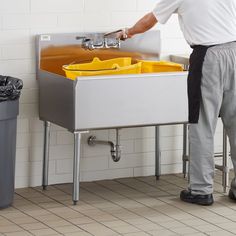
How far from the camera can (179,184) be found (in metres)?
6.27

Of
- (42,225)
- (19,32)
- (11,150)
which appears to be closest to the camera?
(42,225)

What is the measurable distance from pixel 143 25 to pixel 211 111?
2.39 ft

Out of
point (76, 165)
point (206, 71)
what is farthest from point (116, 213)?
point (206, 71)

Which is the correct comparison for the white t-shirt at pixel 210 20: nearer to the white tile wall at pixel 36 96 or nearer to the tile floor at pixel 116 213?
the white tile wall at pixel 36 96

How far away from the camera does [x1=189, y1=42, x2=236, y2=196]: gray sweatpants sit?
5.41 meters

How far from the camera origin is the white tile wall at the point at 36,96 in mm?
5898

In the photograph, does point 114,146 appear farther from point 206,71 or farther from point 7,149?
point 206,71

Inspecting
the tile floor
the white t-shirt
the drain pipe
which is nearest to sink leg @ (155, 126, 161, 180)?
the tile floor

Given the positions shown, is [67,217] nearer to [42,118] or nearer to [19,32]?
[42,118]

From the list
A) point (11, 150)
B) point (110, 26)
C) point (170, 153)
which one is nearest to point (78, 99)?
point (11, 150)

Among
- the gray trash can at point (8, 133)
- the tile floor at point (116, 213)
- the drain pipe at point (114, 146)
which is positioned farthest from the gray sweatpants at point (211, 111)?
the gray trash can at point (8, 133)

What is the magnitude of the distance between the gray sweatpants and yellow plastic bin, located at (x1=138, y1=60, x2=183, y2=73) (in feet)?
1.78

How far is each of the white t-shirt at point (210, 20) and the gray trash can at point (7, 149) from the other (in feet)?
3.95

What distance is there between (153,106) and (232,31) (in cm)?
74
